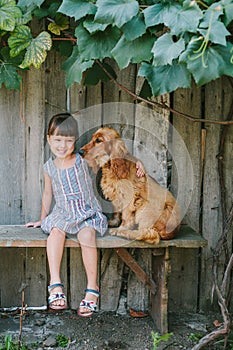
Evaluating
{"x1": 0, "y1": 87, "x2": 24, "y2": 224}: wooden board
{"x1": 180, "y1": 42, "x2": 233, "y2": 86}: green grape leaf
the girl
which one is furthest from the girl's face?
{"x1": 180, "y1": 42, "x2": 233, "y2": 86}: green grape leaf

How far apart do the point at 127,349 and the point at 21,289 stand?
0.75 m

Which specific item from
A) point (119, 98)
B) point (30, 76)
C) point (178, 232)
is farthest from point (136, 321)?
point (30, 76)

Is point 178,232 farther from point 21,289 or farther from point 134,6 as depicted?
point 134,6

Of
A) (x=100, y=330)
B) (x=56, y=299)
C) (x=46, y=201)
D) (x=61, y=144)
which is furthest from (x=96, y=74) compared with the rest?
(x=100, y=330)

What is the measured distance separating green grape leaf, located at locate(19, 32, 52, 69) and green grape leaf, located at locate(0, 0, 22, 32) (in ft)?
0.48

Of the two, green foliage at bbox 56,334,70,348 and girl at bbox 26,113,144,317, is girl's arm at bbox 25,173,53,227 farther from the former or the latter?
green foliage at bbox 56,334,70,348

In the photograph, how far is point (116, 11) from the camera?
2.66 meters

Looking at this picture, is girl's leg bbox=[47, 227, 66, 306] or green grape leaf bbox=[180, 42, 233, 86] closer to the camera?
green grape leaf bbox=[180, 42, 233, 86]

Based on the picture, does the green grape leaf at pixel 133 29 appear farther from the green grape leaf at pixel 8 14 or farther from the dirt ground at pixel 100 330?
the dirt ground at pixel 100 330

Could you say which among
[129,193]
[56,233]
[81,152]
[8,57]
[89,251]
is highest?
[8,57]

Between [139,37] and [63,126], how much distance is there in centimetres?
→ 82

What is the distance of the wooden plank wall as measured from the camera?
11.9 ft

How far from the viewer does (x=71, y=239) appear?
131 inches

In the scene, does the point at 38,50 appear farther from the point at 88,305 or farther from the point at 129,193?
the point at 88,305
